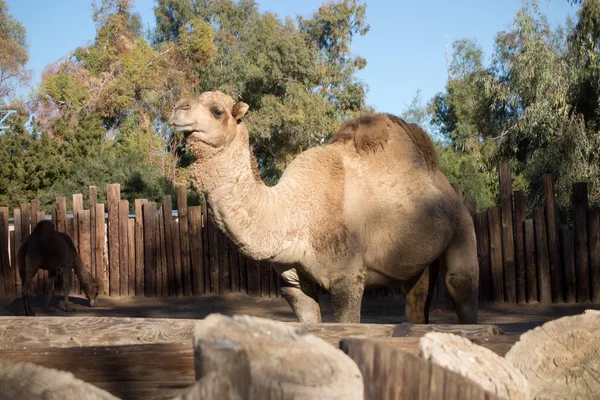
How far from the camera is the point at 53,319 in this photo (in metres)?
3.78

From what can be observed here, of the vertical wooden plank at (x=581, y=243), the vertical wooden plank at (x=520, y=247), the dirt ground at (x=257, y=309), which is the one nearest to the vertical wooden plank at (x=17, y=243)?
the dirt ground at (x=257, y=309)

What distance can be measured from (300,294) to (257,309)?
6546 mm

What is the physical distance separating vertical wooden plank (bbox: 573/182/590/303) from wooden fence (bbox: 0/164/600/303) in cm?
1

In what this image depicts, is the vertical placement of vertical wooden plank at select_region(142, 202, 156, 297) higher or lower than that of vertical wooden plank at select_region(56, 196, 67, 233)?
lower

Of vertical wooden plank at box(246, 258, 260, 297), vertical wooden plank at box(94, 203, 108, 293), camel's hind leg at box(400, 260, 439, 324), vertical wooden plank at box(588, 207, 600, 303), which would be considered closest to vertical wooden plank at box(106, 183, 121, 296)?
vertical wooden plank at box(94, 203, 108, 293)

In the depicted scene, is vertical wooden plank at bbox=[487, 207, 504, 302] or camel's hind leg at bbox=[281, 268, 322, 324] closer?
camel's hind leg at bbox=[281, 268, 322, 324]

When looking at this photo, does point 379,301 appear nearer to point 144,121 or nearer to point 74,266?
point 74,266

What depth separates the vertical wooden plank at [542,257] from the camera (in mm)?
10711

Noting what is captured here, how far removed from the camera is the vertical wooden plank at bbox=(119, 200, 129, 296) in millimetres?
13430

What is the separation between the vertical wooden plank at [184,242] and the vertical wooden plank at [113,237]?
47.5 inches

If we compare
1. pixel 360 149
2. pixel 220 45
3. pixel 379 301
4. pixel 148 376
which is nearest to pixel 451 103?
pixel 220 45

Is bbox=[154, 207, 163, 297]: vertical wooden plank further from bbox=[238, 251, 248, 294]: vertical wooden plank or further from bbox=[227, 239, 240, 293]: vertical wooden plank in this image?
bbox=[238, 251, 248, 294]: vertical wooden plank

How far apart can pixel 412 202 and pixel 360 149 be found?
0.47m

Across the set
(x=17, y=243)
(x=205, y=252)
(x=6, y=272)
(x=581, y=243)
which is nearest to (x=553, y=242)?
(x=581, y=243)
